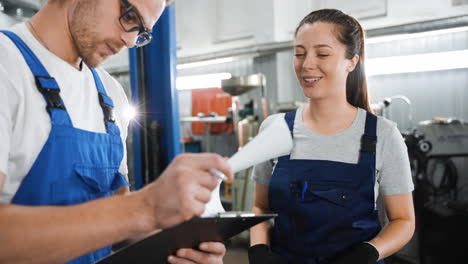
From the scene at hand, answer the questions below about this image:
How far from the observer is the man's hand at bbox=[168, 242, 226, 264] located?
93 centimetres

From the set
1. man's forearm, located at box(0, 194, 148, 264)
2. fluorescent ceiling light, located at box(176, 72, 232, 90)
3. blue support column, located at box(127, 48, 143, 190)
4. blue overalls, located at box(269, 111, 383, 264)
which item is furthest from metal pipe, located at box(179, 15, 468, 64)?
man's forearm, located at box(0, 194, 148, 264)

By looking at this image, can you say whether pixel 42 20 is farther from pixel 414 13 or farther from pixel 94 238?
pixel 414 13

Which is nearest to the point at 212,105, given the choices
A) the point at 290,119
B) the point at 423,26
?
the point at 423,26

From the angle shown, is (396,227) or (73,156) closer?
(73,156)

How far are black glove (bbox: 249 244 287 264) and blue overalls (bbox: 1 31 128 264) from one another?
1.71 feet

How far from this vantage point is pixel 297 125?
56.9 inches

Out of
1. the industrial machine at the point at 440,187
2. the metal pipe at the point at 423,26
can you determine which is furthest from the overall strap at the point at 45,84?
the metal pipe at the point at 423,26

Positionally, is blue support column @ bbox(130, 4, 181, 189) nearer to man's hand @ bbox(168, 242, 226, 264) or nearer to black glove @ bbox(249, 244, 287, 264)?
black glove @ bbox(249, 244, 287, 264)

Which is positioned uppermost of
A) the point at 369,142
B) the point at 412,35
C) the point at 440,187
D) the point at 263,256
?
the point at 412,35

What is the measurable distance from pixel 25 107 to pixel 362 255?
102cm

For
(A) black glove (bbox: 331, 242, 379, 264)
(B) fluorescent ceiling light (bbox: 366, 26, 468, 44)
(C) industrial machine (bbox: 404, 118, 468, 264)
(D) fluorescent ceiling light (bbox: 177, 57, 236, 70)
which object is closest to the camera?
(A) black glove (bbox: 331, 242, 379, 264)

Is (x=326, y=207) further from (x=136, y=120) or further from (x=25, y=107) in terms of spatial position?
(x=136, y=120)

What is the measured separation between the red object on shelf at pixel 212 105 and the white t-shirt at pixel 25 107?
515 centimetres

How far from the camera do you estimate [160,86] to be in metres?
2.07
